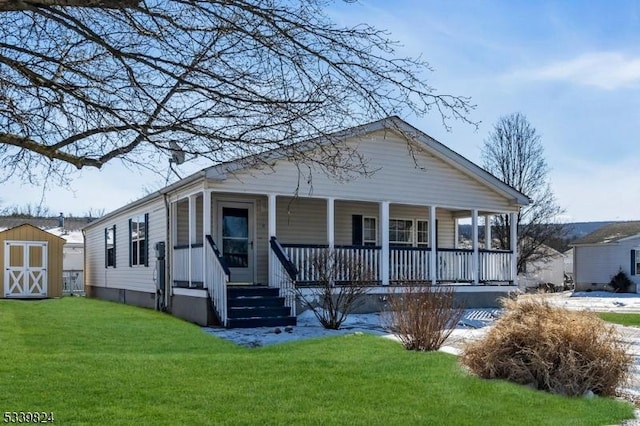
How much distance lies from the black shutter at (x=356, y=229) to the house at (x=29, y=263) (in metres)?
14.0

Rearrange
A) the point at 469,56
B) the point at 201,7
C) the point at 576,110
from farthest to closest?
the point at 576,110
the point at 469,56
the point at 201,7

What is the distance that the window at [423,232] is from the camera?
20188 mm

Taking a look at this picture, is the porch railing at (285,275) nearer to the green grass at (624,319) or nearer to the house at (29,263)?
the green grass at (624,319)

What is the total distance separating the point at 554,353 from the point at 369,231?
11912 mm

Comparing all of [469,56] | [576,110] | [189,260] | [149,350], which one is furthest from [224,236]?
[469,56]

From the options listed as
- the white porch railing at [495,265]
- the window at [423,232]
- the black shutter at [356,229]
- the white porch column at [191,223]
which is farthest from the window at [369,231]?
the white porch column at [191,223]

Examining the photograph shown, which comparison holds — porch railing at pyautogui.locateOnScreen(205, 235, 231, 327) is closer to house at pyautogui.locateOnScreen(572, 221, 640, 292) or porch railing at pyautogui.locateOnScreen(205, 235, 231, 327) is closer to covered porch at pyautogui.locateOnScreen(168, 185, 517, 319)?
covered porch at pyautogui.locateOnScreen(168, 185, 517, 319)

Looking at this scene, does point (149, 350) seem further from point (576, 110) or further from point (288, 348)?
point (576, 110)

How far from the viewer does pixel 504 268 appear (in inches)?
748

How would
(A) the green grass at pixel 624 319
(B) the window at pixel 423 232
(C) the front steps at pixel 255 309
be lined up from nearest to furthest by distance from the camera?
(C) the front steps at pixel 255 309 < (A) the green grass at pixel 624 319 < (B) the window at pixel 423 232

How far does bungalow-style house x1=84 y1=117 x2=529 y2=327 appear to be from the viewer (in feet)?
47.2

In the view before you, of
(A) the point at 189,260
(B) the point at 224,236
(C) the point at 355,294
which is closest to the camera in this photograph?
(C) the point at 355,294

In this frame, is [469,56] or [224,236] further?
[224,236]

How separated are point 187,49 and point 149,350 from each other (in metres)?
5.71
